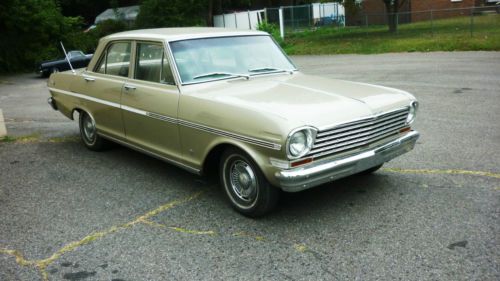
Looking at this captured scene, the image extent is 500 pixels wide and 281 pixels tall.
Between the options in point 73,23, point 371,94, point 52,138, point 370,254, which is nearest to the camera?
point 370,254

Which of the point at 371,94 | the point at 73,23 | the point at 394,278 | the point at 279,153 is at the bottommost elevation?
the point at 394,278

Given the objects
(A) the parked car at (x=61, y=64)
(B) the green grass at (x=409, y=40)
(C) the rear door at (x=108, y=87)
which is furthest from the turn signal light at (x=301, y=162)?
(A) the parked car at (x=61, y=64)

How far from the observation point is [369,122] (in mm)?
4324

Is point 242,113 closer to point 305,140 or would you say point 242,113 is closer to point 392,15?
point 305,140

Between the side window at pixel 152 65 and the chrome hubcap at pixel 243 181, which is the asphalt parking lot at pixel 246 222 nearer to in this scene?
the chrome hubcap at pixel 243 181

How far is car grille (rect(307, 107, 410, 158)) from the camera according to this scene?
404 cm

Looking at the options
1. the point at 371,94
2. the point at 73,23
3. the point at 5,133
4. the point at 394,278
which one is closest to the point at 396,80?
the point at 371,94

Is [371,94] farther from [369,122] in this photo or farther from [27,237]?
[27,237]

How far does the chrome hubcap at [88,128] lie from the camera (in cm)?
684

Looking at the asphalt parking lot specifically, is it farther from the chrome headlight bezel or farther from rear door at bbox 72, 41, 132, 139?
the chrome headlight bezel

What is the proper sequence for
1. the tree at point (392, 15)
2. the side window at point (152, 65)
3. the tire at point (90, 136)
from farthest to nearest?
the tree at point (392, 15) < the tire at point (90, 136) < the side window at point (152, 65)

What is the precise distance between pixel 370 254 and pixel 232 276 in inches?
41.4

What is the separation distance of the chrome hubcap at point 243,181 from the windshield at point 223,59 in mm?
1087

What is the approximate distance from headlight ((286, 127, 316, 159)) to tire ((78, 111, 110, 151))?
3642 mm
